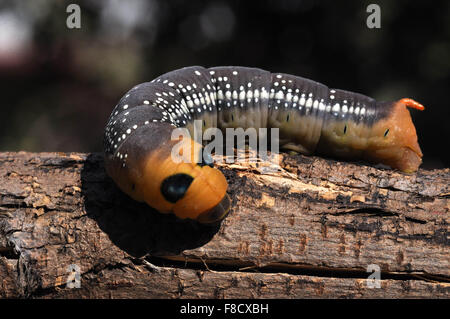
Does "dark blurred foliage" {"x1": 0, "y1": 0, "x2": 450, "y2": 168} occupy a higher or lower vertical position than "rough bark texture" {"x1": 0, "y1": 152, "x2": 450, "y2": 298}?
higher

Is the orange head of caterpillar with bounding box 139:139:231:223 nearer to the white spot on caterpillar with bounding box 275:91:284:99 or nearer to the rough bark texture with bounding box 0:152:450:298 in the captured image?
the rough bark texture with bounding box 0:152:450:298

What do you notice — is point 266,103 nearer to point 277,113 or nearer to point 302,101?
point 277,113

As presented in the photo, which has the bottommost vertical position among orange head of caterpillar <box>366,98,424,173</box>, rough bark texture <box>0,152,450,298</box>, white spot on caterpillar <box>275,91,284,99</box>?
rough bark texture <box>0,152,450,298</box>

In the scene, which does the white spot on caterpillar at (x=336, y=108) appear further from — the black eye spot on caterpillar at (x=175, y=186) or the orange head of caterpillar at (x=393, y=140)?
the black eye spot on caterpillar at (x=175, y=186)

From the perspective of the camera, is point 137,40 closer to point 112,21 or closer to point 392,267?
point 112,21

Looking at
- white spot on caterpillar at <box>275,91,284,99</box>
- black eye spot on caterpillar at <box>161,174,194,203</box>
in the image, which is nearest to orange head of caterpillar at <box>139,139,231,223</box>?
black eye spot on caterpillar at <box>161,174,194,203</box>

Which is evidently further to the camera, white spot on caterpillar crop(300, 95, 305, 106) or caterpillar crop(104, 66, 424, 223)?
white spot on caterpillar crop(300, 95, 305, 106)

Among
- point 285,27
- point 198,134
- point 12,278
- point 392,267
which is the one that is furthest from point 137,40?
point 392,267
